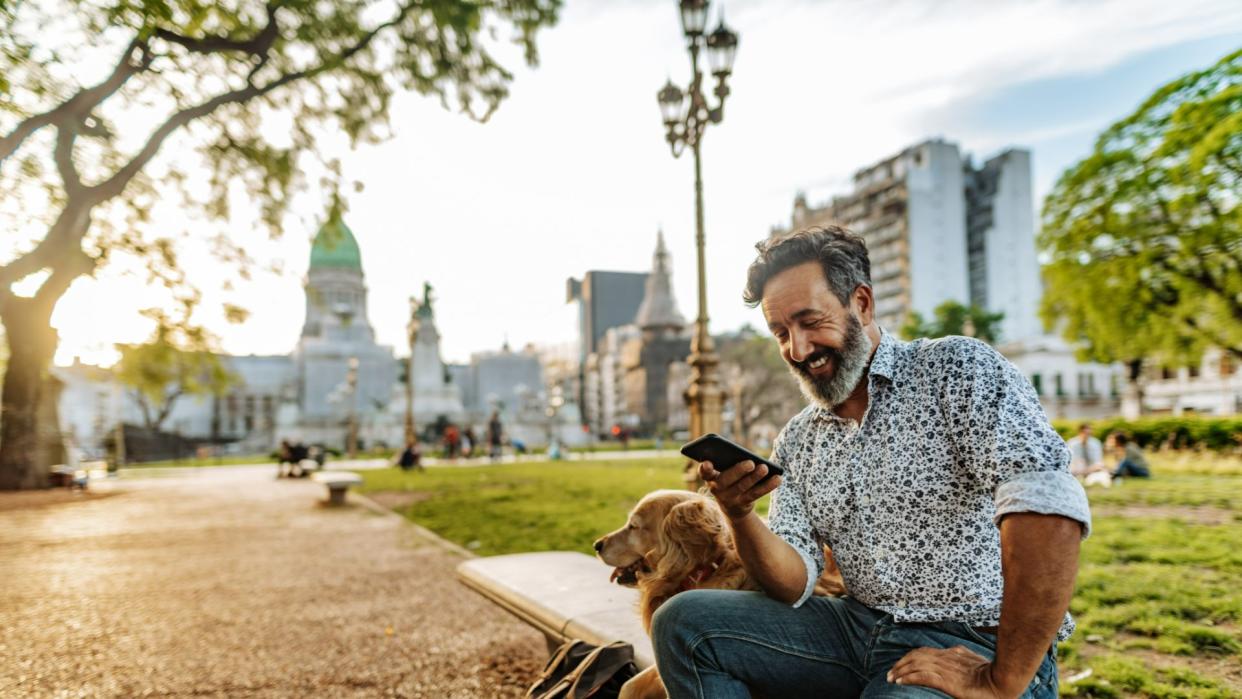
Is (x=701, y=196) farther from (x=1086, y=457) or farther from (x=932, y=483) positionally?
(x=1086, y=457)

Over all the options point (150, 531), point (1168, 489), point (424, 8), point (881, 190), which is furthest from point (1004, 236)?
point (150, 531)

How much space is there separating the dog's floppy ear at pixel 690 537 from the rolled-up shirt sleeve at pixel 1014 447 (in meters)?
1.01

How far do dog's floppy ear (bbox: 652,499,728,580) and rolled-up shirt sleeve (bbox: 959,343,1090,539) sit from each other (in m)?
1.01

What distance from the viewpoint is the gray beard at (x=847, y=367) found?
7.43ft

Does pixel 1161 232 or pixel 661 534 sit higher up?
pixel 1161 232

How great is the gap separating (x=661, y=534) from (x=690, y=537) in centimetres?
Answer: 15

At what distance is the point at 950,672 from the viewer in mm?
1912

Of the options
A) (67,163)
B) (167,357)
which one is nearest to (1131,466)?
(67,163)

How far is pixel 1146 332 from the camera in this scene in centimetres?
1894

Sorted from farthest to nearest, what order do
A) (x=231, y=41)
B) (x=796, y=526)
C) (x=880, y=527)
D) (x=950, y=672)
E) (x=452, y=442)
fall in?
(x=452, y=442) < (x=231, y=41) < (x=796, y=526) < (x=880, y=527) < (x=950, y=672)

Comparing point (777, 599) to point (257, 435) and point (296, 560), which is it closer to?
point (296, 560)

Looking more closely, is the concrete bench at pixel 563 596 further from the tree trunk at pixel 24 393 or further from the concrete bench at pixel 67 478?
the concrete bench at pixel 67 478

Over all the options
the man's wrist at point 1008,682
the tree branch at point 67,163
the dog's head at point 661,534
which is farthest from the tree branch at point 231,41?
the man's wrist at point 1008,682

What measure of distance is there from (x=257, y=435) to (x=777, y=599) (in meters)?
72.4
